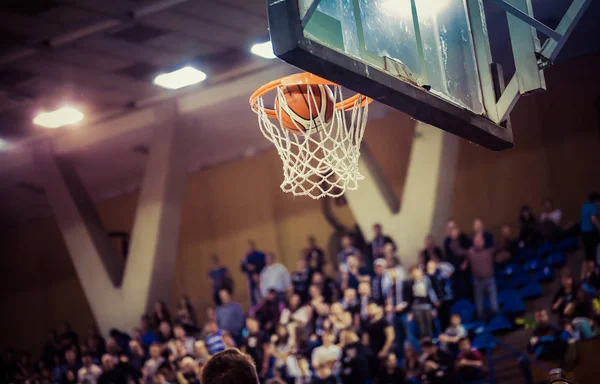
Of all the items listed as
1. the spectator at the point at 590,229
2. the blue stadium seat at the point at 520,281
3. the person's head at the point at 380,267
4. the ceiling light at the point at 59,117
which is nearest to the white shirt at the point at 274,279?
the person's head at the point at 380,267

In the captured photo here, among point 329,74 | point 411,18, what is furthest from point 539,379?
point 329,74

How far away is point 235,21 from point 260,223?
8.36 meters

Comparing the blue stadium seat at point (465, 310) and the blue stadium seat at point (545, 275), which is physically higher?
the blue stadium seat at point (545, 275)

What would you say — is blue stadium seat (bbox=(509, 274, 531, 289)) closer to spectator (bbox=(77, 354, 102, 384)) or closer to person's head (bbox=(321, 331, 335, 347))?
person's head (bbox=(321, 331, 335, 347))

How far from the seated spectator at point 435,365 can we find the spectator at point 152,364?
4.48m

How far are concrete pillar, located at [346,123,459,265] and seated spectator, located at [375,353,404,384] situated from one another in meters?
3.95

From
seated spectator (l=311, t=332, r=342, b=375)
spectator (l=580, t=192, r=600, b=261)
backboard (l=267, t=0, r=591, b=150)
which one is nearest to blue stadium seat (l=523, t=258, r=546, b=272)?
spectator (l=580, t=192, r=600, b=261)

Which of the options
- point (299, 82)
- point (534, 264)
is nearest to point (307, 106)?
point (299, 82)

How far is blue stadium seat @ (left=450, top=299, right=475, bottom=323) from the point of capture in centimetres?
1213

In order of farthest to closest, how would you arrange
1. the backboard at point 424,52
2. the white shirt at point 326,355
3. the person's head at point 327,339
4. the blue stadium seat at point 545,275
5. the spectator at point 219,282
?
the spectator at point 219,282, the blue stadium seat at point 545,275, the person's head at point 327,339, the white shirt at point 326,355, the backboard at point 424,52

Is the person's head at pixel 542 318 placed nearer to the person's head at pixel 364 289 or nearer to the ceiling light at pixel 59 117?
the person's head at pixel 364 289

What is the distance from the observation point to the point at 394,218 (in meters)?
14.9

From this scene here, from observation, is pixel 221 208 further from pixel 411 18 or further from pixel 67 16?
pixel 411 18

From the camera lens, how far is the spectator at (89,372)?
526 inches
